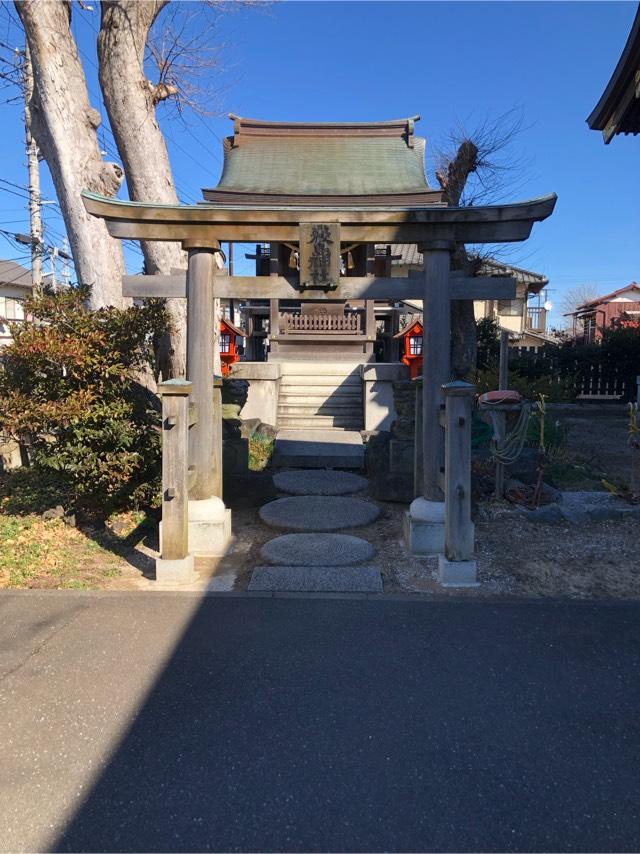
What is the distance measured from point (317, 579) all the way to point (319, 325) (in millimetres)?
12026

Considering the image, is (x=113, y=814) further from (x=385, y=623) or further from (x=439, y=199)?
(x=439, y=199)

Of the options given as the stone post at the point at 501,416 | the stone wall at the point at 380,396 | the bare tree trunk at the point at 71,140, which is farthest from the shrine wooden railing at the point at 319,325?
the stone post at the point at 501,416

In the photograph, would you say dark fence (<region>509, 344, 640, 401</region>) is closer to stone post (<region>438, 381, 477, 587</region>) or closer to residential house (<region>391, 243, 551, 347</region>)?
residential house (<region>391, 243, 551, 347</region>)

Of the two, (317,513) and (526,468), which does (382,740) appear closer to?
(317,513)

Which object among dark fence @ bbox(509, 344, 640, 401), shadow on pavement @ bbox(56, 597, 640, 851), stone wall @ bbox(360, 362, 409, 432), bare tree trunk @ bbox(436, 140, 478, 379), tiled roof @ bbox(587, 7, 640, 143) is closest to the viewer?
shadow on pavement @ bbox(56, 597, 640, 851)

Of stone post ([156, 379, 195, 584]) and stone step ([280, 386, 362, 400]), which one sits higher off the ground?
stone step ([280, 386, 362, 400])

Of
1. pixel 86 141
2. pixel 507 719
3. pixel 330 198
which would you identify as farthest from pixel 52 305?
pixel 330 198

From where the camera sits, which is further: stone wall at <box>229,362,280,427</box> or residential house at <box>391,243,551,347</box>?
residential house at <box>391,243,551,347</box>

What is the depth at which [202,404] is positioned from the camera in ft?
18.9

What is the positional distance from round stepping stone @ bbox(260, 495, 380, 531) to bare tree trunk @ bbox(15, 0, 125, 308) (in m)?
3.37

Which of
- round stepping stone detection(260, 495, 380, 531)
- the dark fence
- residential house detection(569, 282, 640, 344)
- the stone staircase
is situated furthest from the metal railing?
round stepping stone detection(260, 495, 380, 531)

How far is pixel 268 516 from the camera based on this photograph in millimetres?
6465

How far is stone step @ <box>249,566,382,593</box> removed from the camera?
15.2ft

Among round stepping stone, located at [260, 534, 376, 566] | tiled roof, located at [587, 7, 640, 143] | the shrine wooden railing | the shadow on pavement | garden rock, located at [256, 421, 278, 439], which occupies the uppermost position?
tiled roof, located at [587, 7, 640, 143]
